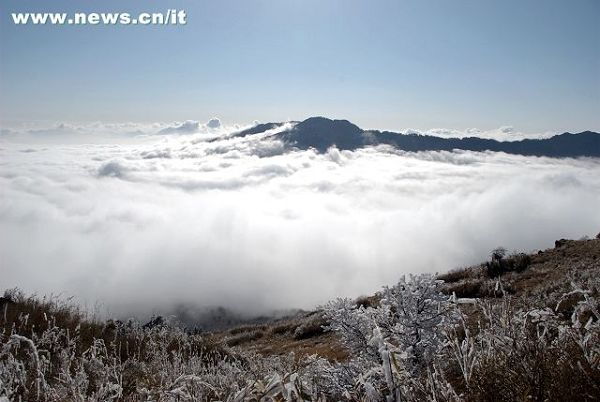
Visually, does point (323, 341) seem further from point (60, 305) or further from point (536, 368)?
point (536, 368)

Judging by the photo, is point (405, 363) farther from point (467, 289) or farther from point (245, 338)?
point (245, 338)

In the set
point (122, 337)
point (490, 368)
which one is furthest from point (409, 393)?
point (122, 337)

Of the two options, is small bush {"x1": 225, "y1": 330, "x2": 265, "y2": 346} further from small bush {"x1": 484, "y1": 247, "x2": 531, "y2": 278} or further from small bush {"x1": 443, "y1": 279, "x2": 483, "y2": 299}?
small bush {"x1": 484, "y1": 247, "x2": 531, "y2": 278}

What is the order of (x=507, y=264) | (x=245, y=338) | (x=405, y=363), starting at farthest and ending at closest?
(x=245, y=338) < (x=507, y=264) < (x=405, y=363)

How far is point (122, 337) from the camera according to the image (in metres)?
10.8

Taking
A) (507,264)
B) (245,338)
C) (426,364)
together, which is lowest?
(245,338)

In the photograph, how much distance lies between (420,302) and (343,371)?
3.19 feet

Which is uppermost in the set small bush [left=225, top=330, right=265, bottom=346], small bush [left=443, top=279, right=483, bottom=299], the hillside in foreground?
the hillside in foreground

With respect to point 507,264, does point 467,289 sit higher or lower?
lower

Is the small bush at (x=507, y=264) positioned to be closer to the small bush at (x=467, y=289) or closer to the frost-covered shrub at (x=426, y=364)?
the small bush at (x=467, y=289)

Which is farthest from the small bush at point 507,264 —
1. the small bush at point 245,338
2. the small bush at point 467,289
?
the small bush at point 245,338

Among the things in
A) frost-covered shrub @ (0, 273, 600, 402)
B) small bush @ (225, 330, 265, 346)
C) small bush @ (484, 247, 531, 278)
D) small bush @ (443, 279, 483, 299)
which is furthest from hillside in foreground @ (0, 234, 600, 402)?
small bush @ (484, 247, 531, 278)

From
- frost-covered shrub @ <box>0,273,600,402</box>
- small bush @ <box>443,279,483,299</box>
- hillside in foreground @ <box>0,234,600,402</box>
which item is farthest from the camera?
small bush @ <box>443,279,483,299</box>

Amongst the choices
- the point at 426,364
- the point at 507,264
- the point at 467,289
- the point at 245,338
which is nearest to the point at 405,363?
the point at 426,364
